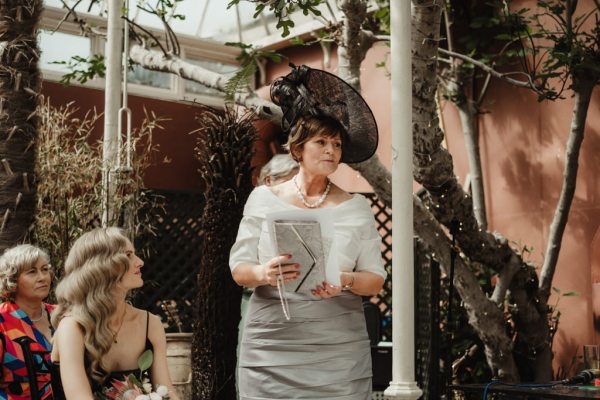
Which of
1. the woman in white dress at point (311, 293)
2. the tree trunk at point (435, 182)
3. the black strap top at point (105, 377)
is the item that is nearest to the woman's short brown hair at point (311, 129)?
the woman in white dress at point (311, 293)

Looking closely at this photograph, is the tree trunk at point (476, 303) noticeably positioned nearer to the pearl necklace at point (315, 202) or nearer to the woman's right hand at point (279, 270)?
the pearl necklace at point (315, 202)

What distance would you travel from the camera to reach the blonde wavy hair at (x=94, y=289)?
2.62 m

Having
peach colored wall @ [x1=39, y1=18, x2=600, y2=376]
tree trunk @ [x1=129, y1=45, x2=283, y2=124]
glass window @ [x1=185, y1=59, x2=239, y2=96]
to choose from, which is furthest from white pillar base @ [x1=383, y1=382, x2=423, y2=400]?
glass window @ [x1=185, y1=59, x2=239, y2=96]

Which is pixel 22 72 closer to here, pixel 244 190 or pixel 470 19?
pixel 244 190

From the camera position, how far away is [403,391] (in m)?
2.73

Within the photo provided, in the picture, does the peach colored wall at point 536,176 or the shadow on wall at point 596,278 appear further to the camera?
the peach colored wall at point 536,176

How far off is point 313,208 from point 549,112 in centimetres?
491

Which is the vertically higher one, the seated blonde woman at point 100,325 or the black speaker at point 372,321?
the seated blonde woman at point 100,325

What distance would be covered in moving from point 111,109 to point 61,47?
14.4 ft

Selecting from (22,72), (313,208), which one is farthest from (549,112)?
(313,208)

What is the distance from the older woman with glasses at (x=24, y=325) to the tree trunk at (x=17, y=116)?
73 cm

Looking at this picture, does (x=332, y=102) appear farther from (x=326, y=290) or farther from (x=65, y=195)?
(x=65, y=195)

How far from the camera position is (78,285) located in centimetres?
268

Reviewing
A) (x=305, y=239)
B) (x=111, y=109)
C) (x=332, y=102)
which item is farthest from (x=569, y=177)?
(x=305, y=239)
